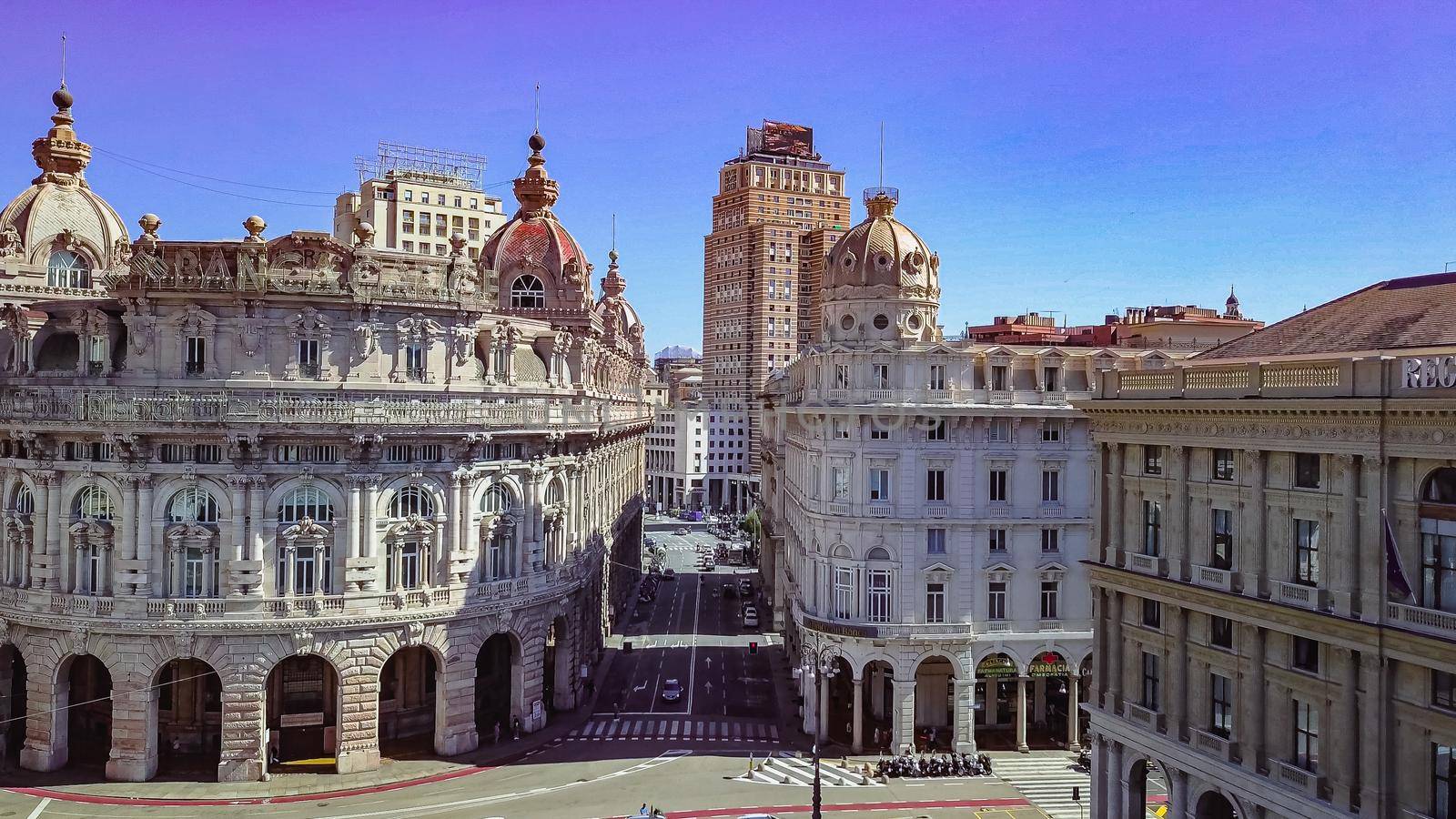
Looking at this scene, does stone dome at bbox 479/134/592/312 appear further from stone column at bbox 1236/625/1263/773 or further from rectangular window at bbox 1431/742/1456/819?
rectangular window at bbox 1431/742/1456/819

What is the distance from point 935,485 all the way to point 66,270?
196 ft

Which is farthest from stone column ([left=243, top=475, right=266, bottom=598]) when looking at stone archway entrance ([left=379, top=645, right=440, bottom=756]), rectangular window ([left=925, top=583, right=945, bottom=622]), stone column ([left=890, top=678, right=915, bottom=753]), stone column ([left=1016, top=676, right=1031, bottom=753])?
stone column ([left=1016, top=676, right=1031, bottom=753])

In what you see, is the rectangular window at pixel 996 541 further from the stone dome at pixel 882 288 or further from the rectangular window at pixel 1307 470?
the rectangular window at pixel 1307 470

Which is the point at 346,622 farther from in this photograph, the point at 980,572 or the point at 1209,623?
the point at 1209,623

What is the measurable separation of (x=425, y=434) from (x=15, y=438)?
22.3 m

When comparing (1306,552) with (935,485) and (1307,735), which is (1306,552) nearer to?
(1307,735)

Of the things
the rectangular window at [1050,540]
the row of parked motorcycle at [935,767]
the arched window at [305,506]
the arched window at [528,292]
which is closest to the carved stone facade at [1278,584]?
the row of parked motorcycle at [935,767]

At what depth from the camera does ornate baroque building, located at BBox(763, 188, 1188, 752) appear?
65.4 m

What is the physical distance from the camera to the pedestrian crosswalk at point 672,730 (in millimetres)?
68562

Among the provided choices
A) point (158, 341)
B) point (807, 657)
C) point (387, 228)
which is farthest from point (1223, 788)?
point (387, 228)

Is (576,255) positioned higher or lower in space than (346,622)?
higher

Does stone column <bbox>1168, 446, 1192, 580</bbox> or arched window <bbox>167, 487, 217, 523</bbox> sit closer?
stone column <bbox>1168, 446, 1192, 580</bbox>

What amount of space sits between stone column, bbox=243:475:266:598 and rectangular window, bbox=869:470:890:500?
111ft

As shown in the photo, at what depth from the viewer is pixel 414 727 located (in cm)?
6650
